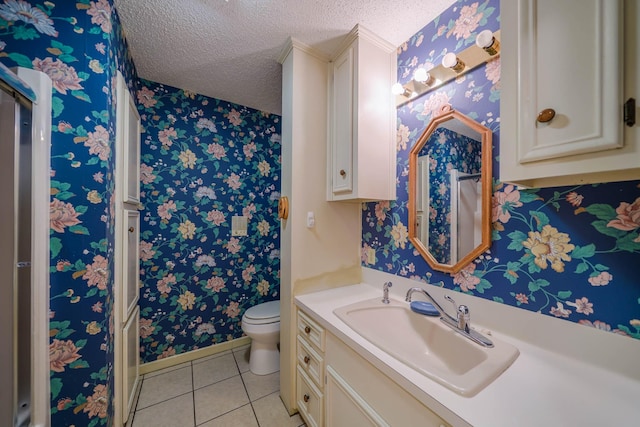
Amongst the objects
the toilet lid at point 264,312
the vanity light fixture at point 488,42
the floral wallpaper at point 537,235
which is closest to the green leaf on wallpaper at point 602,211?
the floral wallpaper at point 537,235

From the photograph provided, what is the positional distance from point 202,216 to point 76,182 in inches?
41.0

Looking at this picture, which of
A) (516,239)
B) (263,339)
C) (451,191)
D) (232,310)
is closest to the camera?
(516,239)

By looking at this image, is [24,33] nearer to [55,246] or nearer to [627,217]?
[55,246]

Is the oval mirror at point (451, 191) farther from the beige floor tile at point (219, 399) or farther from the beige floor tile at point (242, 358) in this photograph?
the beige floor tile at point (242, 358)

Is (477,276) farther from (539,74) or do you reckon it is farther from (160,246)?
(160,246)

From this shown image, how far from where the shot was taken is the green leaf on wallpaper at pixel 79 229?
3.46 ft

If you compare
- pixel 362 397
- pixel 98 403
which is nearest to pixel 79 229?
pixel 98 403

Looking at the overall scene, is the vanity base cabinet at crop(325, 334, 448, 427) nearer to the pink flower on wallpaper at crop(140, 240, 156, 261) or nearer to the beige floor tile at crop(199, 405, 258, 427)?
the beige floor tile at crop(199, 405, 258, 427)

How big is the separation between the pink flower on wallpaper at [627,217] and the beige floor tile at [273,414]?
178cm

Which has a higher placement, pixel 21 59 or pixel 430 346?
pixel 21 59

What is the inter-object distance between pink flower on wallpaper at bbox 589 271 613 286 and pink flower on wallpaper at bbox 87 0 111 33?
89.4 inches

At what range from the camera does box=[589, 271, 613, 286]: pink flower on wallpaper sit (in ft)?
2.55

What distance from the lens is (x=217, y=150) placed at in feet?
7.06

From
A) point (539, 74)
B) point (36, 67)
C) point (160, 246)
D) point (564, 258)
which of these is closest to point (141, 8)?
point (36, 67)
